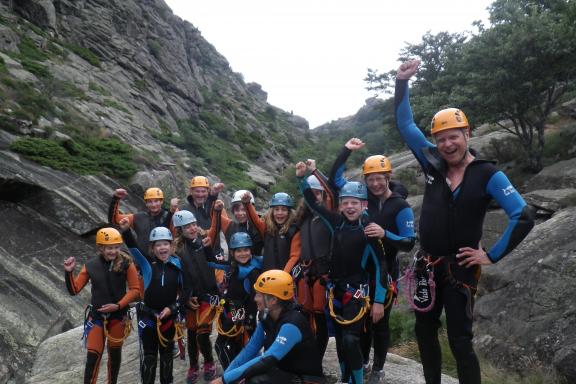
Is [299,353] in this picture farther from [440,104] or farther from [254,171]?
[254,171]

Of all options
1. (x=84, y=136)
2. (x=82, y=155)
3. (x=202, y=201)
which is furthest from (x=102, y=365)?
(x=84, y=136)

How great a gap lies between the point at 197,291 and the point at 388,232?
10.3 ft

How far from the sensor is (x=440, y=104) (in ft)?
68.9

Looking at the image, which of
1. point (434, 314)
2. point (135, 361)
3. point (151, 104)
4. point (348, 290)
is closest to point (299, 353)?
point (348, 290)

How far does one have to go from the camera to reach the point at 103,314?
6.23 m

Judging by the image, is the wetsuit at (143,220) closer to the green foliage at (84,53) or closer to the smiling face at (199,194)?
the smiling face at (199,194)

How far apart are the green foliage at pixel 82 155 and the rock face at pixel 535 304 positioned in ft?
45.1

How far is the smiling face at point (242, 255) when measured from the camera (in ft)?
20.1

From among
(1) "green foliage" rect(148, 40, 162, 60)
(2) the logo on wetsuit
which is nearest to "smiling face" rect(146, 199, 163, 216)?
(2) the logo on wetsuit

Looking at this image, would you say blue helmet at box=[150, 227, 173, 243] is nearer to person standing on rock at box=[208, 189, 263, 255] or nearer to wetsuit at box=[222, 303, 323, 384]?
person standing on rock at box=[208, 189, 263, 255]

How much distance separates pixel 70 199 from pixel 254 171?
32.9 meters

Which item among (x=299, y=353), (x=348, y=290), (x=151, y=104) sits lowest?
(x=299, y=353)

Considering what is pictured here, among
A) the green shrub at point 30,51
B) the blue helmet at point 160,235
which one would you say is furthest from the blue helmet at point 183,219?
the green shrub at point 30,51

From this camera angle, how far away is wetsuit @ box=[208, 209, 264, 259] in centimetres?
687
